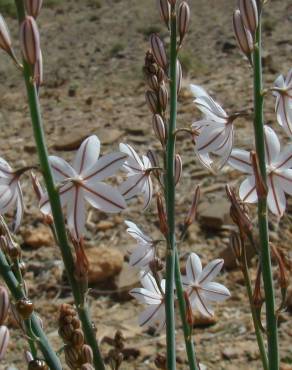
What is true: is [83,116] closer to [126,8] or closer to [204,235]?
[204,235]

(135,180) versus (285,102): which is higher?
(285,102)

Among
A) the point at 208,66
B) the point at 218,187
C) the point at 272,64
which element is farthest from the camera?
the point at 208,66

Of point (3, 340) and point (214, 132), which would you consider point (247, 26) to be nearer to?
point (214, 132)

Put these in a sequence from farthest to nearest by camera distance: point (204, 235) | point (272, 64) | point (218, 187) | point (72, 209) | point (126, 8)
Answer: point (126, 8), point (272, 64), point (218, 187), point (204, 235), point (72, 209)

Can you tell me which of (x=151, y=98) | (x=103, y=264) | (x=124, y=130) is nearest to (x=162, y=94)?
(x=151, y=98)

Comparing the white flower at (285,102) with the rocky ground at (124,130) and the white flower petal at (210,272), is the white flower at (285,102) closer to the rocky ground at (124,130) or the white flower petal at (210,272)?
the white flower petal at (210,272)

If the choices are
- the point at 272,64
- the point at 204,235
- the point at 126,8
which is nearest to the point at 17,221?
the point at 204,235
